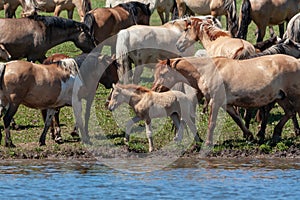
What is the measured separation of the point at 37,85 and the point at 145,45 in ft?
14.6

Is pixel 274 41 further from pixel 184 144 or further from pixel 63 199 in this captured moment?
pixel 63 199

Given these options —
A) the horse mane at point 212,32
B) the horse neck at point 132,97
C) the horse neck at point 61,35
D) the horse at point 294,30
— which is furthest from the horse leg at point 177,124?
the horse at point 294,30

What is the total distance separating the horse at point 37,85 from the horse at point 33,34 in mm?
2675

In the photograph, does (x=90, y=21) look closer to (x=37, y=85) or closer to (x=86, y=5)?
(x=86, y=5)

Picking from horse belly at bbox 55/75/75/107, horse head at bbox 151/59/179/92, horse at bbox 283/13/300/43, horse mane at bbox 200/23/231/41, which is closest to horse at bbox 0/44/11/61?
horse belly at bbox 55/75/75/107

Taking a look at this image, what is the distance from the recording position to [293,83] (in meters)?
15.3

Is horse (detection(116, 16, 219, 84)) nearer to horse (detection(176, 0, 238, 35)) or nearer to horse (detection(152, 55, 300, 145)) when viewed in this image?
horse (detection(176, 0, 238, 35))

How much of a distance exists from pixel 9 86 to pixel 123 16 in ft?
23.0

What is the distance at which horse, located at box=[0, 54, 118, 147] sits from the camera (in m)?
15.2

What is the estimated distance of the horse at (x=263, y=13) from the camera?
72.1ft

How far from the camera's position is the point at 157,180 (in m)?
13.3

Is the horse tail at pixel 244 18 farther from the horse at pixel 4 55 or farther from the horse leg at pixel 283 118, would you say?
the horse leg at pixel 283 118

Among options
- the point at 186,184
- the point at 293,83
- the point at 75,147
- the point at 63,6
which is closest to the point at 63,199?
the point at 186,184

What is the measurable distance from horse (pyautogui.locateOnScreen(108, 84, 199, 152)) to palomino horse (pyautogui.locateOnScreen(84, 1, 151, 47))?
550 centimetres
